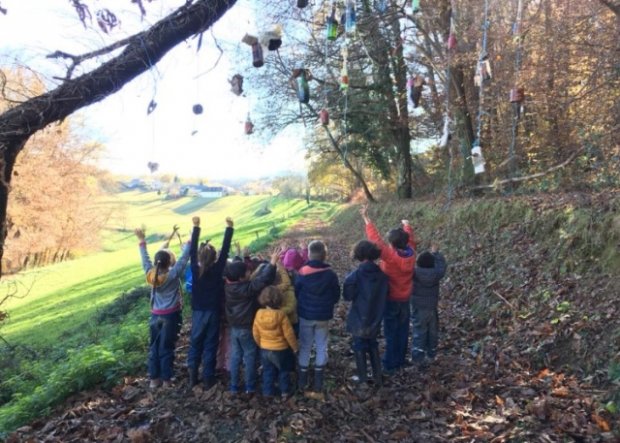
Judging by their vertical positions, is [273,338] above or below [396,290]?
below

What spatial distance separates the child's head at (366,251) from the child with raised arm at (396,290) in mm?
279

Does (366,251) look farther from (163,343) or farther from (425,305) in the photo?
(163,343)

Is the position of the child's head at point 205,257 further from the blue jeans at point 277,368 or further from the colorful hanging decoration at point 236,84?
the colorful hanging decoration at point 236,84

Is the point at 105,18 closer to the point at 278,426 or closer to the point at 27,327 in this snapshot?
the point at 278,426

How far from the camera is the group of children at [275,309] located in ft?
17.7

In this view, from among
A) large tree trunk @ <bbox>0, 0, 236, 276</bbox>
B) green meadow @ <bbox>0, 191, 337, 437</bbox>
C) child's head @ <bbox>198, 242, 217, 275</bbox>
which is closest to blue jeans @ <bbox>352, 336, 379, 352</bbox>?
child's head @ <bbox>198, 242, 217, 275</bbox>

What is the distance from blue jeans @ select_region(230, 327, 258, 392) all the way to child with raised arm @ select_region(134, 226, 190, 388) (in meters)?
0.84

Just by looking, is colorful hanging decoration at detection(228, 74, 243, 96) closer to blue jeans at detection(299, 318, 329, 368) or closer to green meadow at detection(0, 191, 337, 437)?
green meadow at detection(0, 191, 337, 437)

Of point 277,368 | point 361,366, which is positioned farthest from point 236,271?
point 361,366

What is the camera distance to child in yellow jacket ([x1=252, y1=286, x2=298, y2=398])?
17.2 feet

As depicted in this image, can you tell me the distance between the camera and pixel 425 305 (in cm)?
629

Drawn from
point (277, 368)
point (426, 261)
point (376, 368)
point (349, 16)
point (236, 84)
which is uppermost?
point (349, 16)

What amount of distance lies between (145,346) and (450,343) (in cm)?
491

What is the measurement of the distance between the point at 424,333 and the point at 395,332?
45 cm
